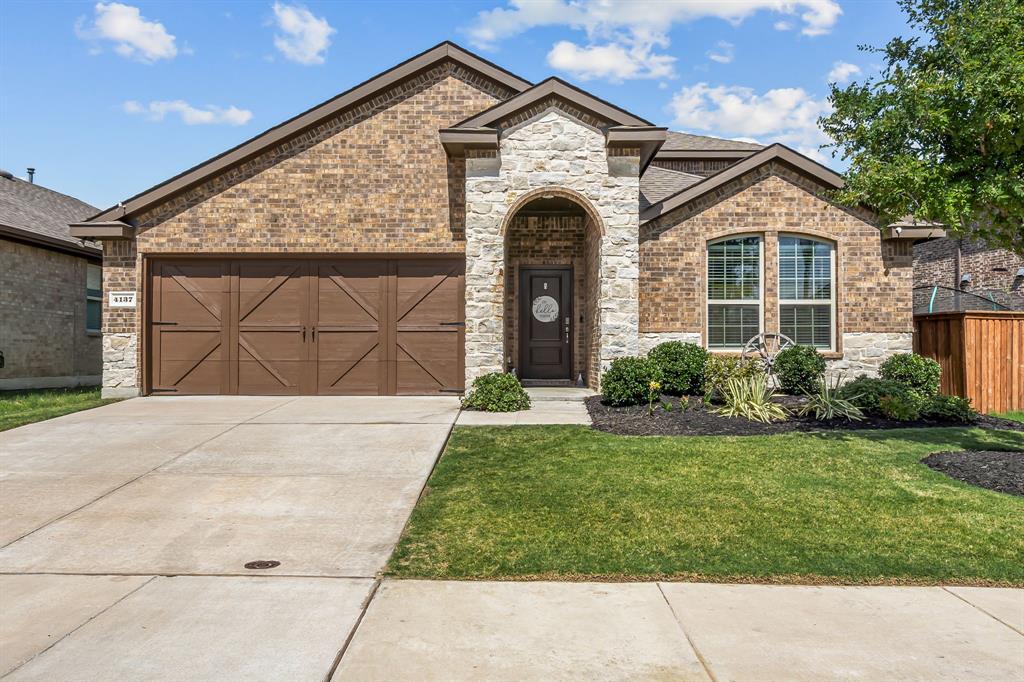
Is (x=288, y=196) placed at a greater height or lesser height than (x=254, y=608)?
greater

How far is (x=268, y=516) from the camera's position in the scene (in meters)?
5.54

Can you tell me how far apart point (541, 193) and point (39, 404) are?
33.3 ft

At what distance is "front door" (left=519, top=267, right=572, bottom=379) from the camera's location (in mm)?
14125

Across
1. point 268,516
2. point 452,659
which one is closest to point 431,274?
point 268,516

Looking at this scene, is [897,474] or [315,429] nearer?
[897,474]

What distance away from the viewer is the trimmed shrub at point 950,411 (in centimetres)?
974

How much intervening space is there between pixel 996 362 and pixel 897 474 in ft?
22.3

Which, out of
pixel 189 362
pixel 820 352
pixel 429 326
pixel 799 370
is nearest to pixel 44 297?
pixel 189 362

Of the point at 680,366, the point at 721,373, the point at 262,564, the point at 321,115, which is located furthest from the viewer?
the point at 321,115

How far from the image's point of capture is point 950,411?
9812mm

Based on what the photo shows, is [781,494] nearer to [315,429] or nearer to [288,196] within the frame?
[315,429]

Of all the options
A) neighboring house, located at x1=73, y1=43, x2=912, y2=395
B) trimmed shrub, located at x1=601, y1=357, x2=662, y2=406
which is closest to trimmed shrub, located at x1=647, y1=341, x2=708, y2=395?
trimmed shrub, located at x1=601, y1=357, x2=662, y2=406

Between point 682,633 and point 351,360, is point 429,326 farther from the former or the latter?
point 682,633

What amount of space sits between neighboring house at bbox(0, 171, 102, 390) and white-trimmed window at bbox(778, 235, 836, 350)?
1688cm
